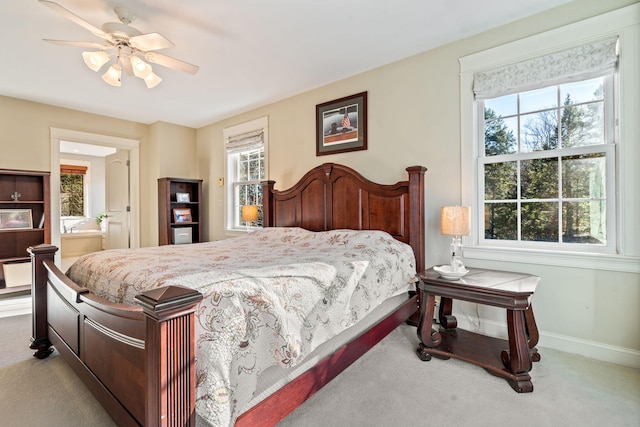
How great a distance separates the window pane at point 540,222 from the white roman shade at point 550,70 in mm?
955

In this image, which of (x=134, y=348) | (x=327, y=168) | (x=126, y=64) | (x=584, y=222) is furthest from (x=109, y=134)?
(x=584, y=222)

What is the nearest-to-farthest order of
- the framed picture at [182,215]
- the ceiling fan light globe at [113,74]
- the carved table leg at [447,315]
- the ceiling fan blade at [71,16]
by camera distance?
the ceiling fan blade at [71,16] → the ceiling fan light globe at [113,74] → the carved table leg at [447,315] → the framed picture at [182,215]

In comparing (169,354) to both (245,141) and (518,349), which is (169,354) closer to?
(518,349)

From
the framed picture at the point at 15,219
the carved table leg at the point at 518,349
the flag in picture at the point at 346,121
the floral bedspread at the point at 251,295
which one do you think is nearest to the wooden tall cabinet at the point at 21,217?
the framed picture at the point at 15,219

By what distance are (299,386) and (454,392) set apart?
0.99m

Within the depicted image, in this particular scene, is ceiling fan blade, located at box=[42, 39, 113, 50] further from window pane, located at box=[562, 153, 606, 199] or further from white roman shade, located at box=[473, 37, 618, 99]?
window pane, located at box=[562, 153, 606, 199]

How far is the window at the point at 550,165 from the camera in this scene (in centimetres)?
221

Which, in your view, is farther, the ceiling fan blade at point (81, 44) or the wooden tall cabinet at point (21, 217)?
the wooden tall cabinet at point (21, 217)

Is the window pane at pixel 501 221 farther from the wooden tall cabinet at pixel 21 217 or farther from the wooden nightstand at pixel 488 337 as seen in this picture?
the wooden tall cabinet at pixel 21 217

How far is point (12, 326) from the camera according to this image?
2.84 m

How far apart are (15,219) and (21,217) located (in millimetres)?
61

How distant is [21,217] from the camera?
3.88 m

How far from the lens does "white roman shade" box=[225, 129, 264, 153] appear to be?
4434 millimetres


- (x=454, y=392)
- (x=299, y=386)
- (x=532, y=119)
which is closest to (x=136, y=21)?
(x=299, y=386)
